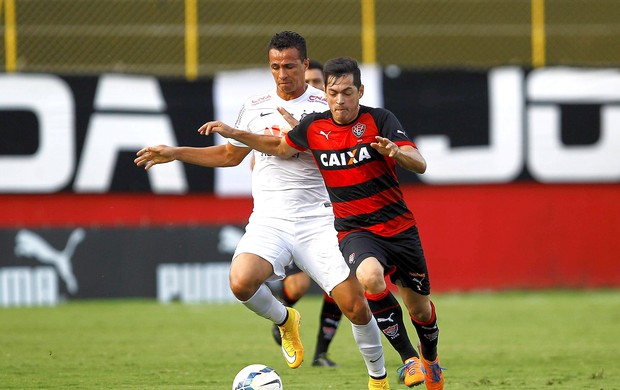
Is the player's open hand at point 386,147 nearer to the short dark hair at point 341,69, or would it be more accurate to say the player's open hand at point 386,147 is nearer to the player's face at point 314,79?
the short dark hair at point 341,69

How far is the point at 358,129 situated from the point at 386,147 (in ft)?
2.22

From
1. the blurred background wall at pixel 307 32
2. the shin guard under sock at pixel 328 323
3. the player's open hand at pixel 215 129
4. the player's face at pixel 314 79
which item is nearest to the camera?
the player's open hand at pixel 215 129

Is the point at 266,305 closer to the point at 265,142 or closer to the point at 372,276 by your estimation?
the point at 265,142

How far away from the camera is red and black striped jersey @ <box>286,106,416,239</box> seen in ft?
23.9

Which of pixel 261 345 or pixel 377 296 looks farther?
pixel 261 345

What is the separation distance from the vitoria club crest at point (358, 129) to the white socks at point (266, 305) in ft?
5.07

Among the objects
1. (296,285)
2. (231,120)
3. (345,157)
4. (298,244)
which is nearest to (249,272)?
(298,244)

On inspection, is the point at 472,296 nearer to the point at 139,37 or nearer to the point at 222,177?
the point at 222,177

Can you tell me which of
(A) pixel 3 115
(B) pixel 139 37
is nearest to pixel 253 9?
(B) pixel 139 37

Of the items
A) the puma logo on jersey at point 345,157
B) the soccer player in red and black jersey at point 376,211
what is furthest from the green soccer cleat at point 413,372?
the puma logo on jersey at point 345,157

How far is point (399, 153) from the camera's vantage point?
673cm

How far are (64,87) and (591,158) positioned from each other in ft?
26.1

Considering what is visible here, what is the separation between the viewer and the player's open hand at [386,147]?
6695mm

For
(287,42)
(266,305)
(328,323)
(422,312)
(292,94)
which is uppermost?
(287,42)
